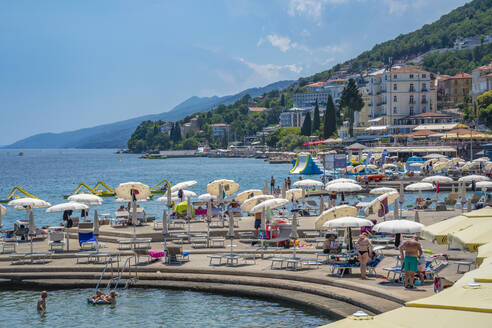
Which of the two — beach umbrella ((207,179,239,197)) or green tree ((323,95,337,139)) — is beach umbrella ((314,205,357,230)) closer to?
beach umbrella ((207,179,239,197))

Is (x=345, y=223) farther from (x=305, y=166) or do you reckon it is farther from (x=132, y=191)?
(x=305, y=166)

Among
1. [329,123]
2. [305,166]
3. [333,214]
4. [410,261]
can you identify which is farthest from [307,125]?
[410,261]

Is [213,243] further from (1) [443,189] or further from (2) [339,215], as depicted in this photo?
(1) [443,189]

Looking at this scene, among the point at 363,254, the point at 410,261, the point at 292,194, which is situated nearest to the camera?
the point at 410,261

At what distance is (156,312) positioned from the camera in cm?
1508

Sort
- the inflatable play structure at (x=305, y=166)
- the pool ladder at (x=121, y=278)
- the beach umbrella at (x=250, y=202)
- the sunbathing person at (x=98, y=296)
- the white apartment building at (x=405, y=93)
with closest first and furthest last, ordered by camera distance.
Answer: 1. the sunbathing person at (x=98, y=296)
2. the pool ladder at (x=121, y=278)
3. the beach umbrella at (x=250, y=202)
4. the inflatable play structure at (x=305, y=166)
5. the white apartment building at (x=405, y=93)

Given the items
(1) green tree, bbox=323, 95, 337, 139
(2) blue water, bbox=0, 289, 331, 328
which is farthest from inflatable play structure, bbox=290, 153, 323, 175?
(1) green tree, bbox=323, 95, 337, 139

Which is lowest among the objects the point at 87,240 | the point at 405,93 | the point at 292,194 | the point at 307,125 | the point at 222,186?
the point at 87,240

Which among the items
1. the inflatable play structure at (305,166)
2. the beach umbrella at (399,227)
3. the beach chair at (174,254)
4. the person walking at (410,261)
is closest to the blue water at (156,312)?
the beach chair at (174,254)

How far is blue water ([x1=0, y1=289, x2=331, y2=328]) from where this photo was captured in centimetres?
1419

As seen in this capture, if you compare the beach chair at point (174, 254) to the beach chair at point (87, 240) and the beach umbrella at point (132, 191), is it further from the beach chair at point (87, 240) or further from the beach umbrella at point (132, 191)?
the beach umbrella at point (132, 191)

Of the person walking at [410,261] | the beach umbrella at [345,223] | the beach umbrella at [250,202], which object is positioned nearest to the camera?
the person walking at [410,261]

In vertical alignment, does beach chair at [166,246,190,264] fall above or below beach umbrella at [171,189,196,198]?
below

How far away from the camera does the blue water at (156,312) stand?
559 inches
